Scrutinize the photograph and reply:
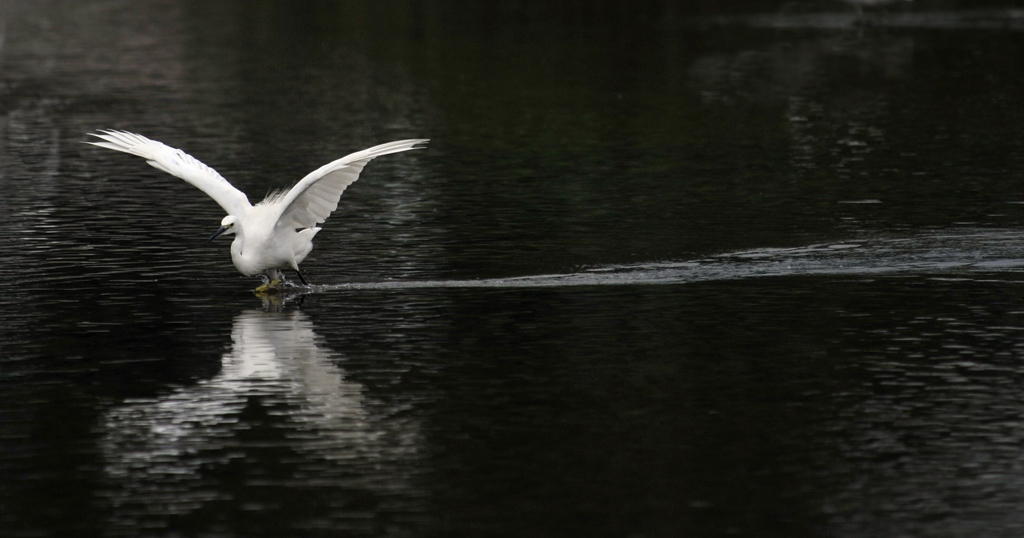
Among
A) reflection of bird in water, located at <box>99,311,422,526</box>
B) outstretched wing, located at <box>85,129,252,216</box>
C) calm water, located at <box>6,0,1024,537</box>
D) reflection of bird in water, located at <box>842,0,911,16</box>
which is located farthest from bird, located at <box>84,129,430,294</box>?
reflection of bird in water, located at <box>842,0,911,16</box>

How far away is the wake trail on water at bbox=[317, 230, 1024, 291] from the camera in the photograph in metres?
17.7

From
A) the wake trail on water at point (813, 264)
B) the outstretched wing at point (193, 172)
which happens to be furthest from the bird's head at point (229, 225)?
the wake trail on water at point (813, 264)

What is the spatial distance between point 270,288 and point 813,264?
18.1ft

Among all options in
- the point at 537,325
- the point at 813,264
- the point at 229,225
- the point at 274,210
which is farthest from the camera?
the point at 813,264

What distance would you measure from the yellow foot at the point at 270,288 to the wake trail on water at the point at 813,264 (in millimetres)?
577

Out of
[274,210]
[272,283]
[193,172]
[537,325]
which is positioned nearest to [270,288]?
[272,283]

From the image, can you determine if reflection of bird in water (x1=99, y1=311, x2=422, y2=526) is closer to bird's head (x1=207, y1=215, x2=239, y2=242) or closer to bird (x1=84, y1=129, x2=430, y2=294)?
bird (x1=84, y1=129, x2=430, y2=294)

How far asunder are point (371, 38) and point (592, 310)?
37.2m

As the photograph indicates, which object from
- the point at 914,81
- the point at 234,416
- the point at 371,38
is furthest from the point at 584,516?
the point at 371,38

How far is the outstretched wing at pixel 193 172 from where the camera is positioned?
58.9 ft

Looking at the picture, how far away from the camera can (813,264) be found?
18422mm

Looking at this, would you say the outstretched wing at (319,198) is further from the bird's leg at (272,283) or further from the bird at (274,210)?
the bird's leg at (272,283)

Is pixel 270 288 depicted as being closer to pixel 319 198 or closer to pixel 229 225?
pixel 229 225

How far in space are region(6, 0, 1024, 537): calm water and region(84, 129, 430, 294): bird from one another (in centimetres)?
48
